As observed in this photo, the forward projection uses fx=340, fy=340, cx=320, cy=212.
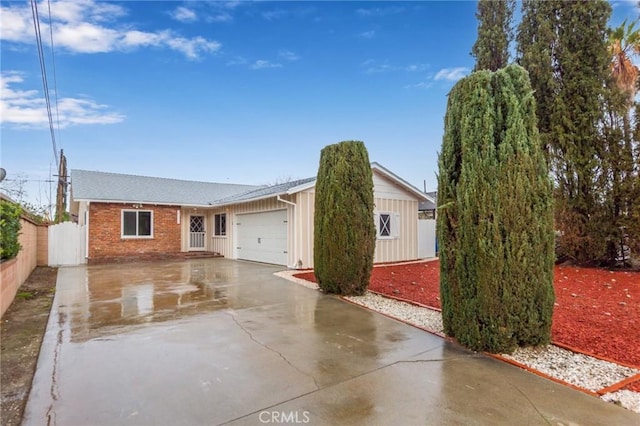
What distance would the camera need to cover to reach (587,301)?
6.44 m

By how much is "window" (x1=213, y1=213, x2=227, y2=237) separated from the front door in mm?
869

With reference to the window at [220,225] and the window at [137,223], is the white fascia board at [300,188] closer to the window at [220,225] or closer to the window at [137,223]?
the window at [220,225]

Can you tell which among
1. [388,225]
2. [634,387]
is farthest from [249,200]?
[634,387]

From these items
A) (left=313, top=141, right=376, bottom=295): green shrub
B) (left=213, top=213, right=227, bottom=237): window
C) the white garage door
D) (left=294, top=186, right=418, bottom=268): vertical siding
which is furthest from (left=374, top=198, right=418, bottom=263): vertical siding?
(left=213, top=213, right=227, bottom=237): window

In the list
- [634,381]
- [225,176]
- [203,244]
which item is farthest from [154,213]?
[634,381]

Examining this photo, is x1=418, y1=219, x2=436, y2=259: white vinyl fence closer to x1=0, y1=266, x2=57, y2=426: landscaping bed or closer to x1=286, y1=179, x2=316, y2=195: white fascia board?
x1=286, y1=179, x2=316, y2=195: white fascia board

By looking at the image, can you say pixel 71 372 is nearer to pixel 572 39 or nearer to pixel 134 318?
pixel 134 318

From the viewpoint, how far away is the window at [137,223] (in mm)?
15023

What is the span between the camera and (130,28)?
28.7 ft

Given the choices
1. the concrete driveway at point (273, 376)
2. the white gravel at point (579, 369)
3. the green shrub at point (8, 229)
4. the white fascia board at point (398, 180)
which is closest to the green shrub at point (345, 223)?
the concrete driveway at point (273, 376)

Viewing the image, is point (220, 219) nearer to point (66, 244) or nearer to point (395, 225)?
point (66, 244)

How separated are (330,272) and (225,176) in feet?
67.7

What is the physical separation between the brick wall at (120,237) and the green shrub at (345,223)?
420 inches

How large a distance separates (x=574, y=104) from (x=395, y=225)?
6.87 m
